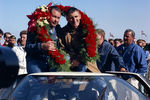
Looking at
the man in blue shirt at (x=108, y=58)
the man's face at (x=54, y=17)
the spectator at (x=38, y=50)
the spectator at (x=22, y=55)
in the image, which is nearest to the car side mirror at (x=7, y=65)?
the spectator at (x=38, y=50)

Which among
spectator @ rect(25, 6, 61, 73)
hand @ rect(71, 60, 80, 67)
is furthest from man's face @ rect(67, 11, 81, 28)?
hand @ rect(71, 60, 80, 67)

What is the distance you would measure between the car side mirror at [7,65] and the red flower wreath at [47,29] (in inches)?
139

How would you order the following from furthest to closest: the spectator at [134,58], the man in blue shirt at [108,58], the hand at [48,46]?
the spectator at [134,58], the man in blue shirt at [108,58], the hand at [48,46]

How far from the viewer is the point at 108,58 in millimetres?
6812

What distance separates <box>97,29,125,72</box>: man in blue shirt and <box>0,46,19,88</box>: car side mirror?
518cm

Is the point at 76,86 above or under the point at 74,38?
under

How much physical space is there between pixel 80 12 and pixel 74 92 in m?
2.07

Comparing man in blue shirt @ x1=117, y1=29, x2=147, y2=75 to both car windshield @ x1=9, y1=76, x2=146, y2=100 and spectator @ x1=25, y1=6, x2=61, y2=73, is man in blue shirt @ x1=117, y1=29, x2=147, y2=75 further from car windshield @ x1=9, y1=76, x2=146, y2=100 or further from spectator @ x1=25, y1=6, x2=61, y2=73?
car windshield @ x1=9, y1=76, x2=146, y2=100

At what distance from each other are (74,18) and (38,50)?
3.12ft

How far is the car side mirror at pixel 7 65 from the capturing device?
1.29 metres

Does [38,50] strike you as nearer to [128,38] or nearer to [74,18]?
[74,18]

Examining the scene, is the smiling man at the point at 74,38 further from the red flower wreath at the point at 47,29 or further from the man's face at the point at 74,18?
the red flower wreath at the point at 47,29

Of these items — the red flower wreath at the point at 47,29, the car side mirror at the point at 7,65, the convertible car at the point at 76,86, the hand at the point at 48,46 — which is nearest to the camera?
the car side mirror at the point at 7,65

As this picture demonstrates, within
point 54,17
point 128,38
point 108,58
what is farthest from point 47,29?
point 128,38
